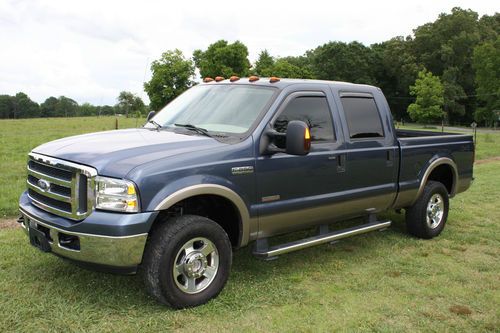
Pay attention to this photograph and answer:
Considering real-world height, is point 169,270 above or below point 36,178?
below

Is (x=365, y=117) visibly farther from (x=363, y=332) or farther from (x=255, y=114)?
(x=363, y=332)

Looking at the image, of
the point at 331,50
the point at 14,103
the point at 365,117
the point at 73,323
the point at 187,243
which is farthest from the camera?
the point at 14,103

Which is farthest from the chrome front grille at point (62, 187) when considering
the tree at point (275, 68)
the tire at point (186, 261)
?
the tree at point (275, 68)

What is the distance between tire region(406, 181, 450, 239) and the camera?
6.55 metres

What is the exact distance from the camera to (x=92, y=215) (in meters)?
3.84

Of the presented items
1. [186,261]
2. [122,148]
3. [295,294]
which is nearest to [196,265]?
[186,261]

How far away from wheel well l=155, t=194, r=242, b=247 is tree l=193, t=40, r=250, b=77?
4717 cm

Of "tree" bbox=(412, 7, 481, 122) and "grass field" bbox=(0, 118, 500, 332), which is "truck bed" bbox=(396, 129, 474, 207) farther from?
"tree" bbox=(412, 7, 481, 122)

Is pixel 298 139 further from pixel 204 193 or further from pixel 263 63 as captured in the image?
pixel 263 63

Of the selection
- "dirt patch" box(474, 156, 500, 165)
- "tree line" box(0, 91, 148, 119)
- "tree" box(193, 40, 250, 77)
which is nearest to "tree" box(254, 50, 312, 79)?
"tree" box(193, 40, 250, 77)

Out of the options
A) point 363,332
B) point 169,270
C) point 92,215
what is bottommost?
point 363,332

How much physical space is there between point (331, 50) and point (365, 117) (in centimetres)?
7326

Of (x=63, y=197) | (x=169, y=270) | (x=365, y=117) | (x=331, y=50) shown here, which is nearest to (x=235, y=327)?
(x=169, y=270)

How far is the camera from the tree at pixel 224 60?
52.0m
